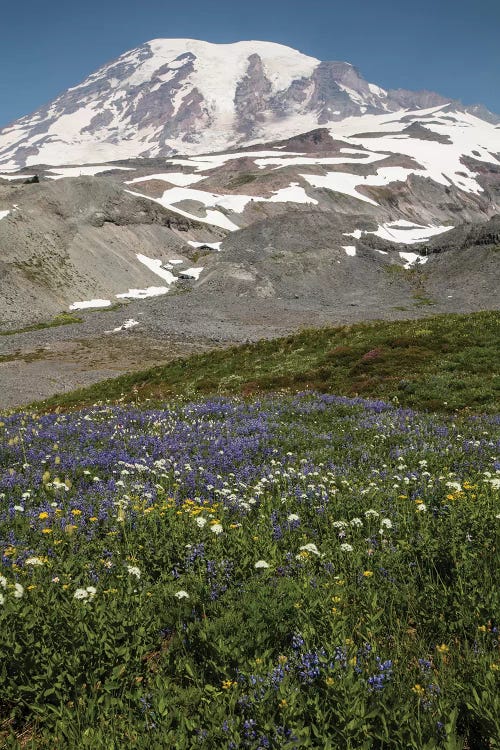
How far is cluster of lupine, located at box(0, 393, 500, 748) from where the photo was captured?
12.7 ft

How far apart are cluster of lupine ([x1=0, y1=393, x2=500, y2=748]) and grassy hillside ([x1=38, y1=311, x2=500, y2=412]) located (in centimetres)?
1084

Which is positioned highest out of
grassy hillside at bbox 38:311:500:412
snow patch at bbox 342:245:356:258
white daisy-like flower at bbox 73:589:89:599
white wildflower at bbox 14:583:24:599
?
snow patch at bbox 342:245:356:258

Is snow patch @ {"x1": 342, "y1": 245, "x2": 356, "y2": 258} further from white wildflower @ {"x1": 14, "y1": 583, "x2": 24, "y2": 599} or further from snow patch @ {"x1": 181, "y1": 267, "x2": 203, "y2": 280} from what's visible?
white wildflower @ {"x1": 14, "y1": 583, "x2": 24, "y2": 599}

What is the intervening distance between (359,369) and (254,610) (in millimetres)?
21673

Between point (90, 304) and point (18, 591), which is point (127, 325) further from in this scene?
point (18, 591)

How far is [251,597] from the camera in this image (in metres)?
5.33

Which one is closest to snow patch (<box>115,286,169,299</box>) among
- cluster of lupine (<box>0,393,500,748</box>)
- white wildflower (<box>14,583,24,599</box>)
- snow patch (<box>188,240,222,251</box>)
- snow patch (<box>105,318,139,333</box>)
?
snow patch (<box>105,318,139,333</box>)

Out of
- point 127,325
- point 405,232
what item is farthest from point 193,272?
point 405,232

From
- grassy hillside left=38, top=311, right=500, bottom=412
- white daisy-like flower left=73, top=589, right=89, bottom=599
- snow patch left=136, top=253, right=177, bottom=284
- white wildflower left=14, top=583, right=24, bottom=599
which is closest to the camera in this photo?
white wildflower left=14, top=583, right=24, bottom=599

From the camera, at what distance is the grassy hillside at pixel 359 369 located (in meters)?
20.6

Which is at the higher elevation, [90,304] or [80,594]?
[90,304]

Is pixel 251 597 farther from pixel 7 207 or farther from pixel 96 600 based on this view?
pixel 7 207

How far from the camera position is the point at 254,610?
5035 millimetres

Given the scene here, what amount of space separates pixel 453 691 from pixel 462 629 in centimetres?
95
